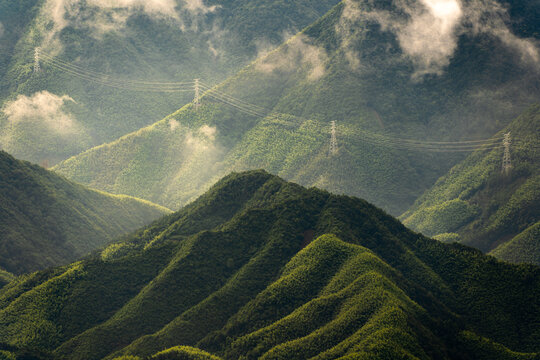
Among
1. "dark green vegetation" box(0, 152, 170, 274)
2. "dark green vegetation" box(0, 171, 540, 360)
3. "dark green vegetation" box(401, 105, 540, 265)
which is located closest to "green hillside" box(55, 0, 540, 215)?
"dark green vegetation" box(401, 105, 540, 265)

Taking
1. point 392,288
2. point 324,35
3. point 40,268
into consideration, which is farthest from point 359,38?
point 392,288

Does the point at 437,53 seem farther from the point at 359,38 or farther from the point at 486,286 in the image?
the point at 486,286

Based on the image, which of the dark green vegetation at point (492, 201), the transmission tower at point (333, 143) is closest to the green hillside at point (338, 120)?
the transmission tower at point (333, 143)

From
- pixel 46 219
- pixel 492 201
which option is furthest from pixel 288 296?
pixel 492 201

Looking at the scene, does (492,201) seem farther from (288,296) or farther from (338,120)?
(288,296)

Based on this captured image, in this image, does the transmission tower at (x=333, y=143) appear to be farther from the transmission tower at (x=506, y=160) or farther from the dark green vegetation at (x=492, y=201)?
the transmission tower at (x=506, y=160)
